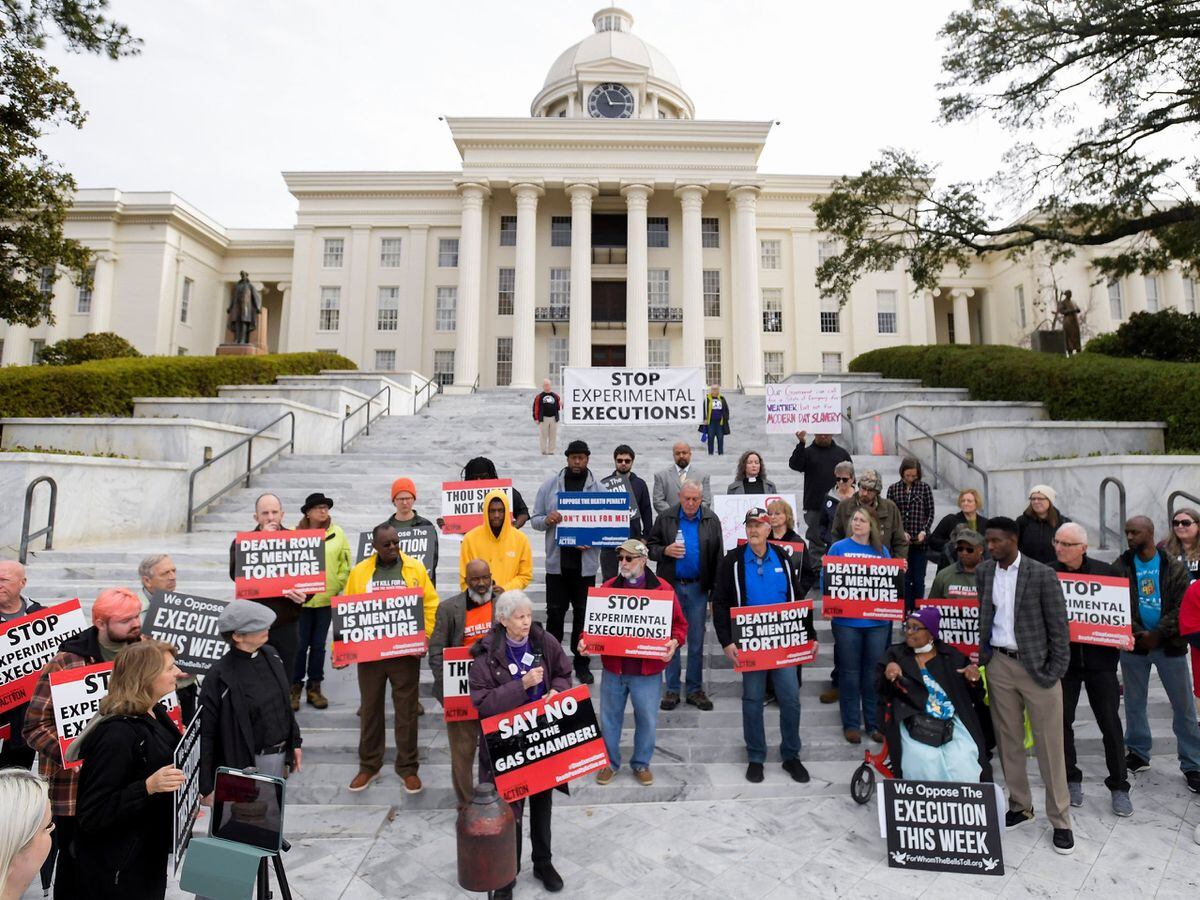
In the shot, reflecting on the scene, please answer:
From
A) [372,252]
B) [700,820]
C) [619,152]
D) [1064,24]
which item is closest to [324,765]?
[700,820]

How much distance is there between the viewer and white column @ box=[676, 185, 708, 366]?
32719 mm

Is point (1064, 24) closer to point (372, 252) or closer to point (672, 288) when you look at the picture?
point (672, 288)

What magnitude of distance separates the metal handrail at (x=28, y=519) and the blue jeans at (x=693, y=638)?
26.1 feet

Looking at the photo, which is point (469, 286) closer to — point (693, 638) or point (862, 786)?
point (693, 638)

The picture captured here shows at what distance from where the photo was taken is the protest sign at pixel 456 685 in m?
4.70

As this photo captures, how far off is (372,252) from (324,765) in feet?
122

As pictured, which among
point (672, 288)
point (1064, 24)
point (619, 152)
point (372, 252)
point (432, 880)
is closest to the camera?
point (432, 880)

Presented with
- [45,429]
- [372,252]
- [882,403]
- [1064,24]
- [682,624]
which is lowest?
[682,624]

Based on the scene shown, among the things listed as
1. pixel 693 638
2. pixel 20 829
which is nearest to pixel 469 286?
pixel 693 638

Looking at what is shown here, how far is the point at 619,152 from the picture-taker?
33.6 meters

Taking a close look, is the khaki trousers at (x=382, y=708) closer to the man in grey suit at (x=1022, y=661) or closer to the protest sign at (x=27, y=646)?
the protest sign at (x=27, y=646)

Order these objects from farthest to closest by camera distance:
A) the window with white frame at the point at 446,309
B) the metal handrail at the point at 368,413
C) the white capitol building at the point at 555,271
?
the window with white frame at the point at 446,309, the white capitol building at the point at 555,271, the metal handrail at the point at 368,413

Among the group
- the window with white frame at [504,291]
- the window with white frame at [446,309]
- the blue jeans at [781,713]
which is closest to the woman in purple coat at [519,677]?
the blue jeans at [781,713]

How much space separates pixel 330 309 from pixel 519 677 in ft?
125
